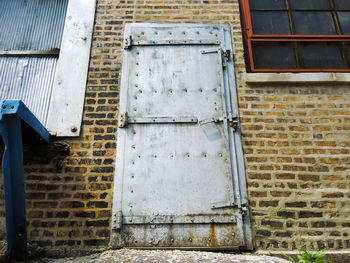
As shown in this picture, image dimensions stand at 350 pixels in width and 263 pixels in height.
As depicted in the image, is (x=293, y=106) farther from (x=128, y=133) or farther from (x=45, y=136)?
(x=45, y=136)

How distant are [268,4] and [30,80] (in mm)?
3406

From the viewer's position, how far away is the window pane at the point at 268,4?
370cm

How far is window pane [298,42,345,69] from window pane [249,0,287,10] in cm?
69

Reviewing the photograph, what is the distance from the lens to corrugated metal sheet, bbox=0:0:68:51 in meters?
3.66

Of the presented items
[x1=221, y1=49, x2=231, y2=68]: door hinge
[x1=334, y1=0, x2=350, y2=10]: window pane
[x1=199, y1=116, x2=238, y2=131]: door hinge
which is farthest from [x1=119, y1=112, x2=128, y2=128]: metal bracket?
[x1=334, y1=0, x2=350, y2=10]: window pane

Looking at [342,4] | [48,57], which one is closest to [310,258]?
[342,4]

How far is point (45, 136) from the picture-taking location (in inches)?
103

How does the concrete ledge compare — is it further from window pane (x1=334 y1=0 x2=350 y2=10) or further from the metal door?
window pane (x1=334 y1=0 x2=350 y2=10)

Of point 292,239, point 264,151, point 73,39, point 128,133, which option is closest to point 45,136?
point 128,133

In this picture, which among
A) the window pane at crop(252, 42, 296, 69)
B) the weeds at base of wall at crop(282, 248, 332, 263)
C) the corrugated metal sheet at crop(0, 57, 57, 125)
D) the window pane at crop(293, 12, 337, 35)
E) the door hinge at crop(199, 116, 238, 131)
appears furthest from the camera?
the window pane at crop(293, 12, 337, 35)

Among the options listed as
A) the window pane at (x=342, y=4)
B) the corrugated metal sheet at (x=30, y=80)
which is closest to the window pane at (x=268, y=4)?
the window pane at (x=342, y=4)

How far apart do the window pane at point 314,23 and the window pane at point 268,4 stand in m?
0.23

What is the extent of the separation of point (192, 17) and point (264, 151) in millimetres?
1974

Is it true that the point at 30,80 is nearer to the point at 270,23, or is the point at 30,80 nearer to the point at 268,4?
the point at 270,23
